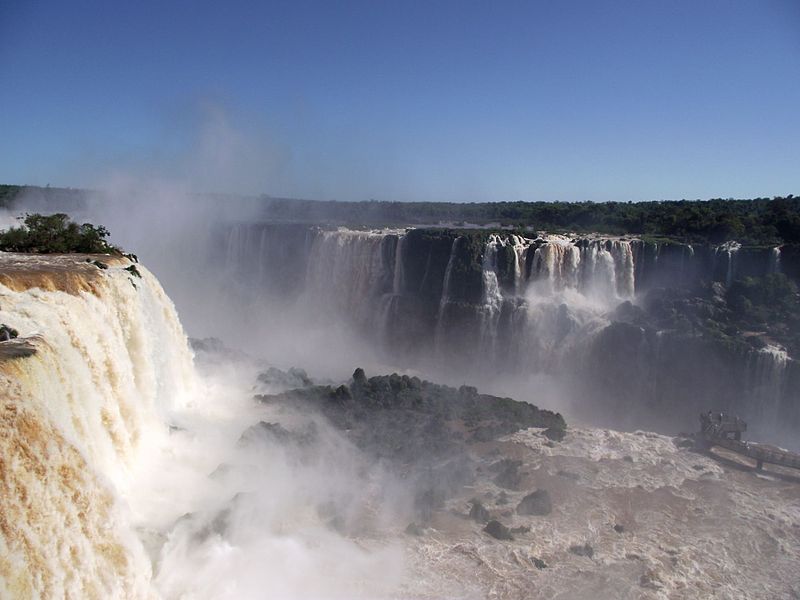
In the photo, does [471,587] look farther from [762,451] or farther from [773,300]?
[773,300]

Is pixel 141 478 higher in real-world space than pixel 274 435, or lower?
higher

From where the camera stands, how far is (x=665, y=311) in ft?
75.7

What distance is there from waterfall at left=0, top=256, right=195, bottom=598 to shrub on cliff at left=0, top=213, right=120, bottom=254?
1.99 m

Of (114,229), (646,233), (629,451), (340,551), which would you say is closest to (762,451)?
(629,451)

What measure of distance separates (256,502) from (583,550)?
6.61m

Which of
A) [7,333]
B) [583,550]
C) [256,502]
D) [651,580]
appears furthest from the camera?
[256,502]

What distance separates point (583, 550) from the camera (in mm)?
11570

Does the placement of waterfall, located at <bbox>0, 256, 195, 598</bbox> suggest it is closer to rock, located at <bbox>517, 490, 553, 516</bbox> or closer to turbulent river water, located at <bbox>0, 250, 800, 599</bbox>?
turbulent river water, located at <bbox>0, 250, 800, 599</bbox>

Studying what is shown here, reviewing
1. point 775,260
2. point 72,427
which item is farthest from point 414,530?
point 775,260

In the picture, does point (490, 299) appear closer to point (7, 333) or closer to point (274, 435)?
point (274, 435)

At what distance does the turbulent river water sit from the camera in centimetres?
707

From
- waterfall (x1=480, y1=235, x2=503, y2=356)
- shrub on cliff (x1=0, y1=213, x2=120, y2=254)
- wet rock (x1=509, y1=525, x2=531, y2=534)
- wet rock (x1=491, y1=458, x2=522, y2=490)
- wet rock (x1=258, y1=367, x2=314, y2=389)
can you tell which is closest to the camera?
wet rock (x1=509, y1=525, x2=531, y2=534)

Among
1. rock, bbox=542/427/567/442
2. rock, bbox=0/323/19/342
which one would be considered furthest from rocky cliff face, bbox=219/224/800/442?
rock, bbox=0/323/19/342

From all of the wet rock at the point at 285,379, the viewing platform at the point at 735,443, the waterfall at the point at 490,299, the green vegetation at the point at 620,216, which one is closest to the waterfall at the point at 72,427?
the wet rock at the point at 285,379
